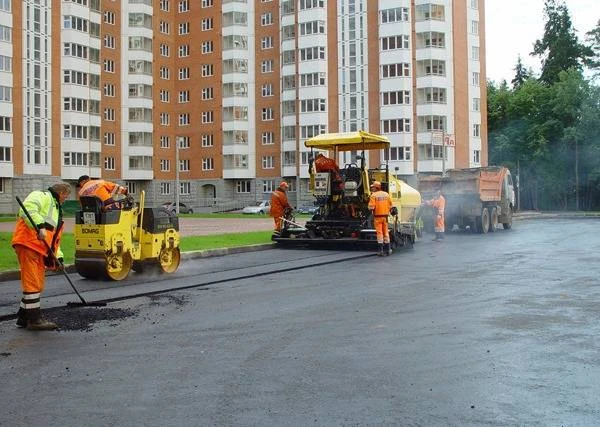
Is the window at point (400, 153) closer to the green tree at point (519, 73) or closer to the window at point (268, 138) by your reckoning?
the window at point (268, 138)

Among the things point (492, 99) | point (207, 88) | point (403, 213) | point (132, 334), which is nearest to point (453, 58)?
point (492, 99)

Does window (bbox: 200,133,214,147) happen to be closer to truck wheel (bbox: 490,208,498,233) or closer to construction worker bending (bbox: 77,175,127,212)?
truck wheel (bbox: 490,208,498,233)

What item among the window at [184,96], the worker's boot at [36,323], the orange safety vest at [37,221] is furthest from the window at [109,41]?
the worker's boot at [36,323]

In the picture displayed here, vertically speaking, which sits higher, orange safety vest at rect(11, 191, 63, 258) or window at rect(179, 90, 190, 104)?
window at rect(179, 90, 190, 104)

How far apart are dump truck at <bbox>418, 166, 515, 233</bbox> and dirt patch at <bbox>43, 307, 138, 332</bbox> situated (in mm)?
19760

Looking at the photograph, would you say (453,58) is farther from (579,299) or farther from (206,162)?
(579,299)

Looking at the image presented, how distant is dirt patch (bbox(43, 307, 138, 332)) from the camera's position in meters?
8.17

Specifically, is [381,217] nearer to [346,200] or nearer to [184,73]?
[346,200]

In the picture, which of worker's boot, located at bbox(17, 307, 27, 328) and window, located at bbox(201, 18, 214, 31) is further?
window, located at bbox(201, 18, 214, 31)

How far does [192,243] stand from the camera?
19.8m

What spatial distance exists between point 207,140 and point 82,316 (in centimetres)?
7023

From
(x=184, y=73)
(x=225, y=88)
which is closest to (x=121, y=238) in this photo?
(x=225, y=88)

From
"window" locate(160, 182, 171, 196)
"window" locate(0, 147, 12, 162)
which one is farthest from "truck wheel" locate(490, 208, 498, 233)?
"window" locate(160, 182, 171, 196)

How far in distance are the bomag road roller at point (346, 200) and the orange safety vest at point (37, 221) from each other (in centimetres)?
1159
